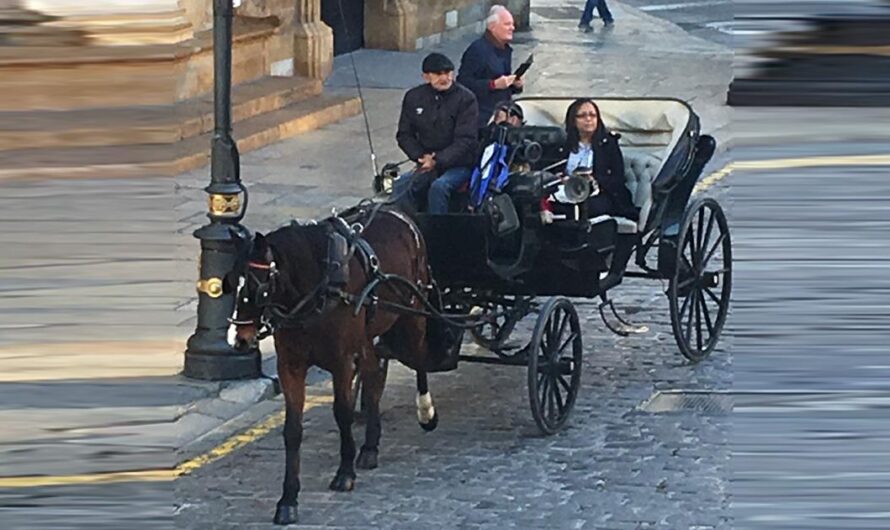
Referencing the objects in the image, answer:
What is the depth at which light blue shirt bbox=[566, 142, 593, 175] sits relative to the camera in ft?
32.1

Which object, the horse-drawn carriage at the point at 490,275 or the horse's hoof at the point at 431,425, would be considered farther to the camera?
the horse's hoof at the point at 431,425

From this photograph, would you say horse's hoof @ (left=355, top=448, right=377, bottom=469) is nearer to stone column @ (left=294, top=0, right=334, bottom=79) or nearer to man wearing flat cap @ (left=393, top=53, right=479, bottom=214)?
man wearing flat cap @ (left=393, top=53, right=479, bottom=214)

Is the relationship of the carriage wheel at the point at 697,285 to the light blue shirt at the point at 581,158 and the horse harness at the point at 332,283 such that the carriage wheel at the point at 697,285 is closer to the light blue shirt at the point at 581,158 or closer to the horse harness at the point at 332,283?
the light blue shirt at the point at 581,158

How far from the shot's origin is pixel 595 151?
32.2 feet

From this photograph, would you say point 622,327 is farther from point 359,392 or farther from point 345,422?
point 345,422

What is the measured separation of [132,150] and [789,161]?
1.44 metres

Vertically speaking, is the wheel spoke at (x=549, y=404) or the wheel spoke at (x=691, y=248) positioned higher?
the wheel spoke at (x=691, y=248)

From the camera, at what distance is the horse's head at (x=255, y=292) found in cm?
719

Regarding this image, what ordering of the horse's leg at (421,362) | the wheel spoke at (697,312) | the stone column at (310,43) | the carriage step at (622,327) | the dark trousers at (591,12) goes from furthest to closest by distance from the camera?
the dark trousers at (591,12)
the stone column at (310,43)
the carriage step at (622,327)
the wheel spoke at (697,312)
the horse's leg at (421,362)

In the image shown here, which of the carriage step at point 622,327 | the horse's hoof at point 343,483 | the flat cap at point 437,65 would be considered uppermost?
the flat cap at point 437,65

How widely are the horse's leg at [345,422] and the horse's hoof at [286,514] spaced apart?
0.46m

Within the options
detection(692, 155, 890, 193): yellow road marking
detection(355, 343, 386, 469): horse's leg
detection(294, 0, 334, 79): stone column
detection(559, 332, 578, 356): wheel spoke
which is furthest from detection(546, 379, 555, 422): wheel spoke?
detection(294, 0, 334, 79): stone column

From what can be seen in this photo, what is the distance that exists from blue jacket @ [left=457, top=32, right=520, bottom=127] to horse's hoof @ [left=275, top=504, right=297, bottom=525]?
5201 mm

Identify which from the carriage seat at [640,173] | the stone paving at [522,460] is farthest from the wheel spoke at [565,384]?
the carriage seat at [640,173]
